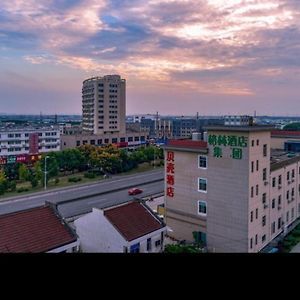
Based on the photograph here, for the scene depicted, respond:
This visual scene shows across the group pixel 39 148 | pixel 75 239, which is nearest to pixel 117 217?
pixel 75 239

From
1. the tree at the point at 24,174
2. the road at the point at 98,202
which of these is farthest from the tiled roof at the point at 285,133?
the tree at the point at 24,174

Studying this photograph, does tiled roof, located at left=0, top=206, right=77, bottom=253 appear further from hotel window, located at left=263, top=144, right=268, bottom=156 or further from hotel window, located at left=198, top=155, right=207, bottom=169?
hotel window, located at left=263, top=144, right=268, bottom=156

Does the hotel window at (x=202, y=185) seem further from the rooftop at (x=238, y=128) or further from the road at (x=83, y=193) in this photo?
the road at (x=83, y=193)

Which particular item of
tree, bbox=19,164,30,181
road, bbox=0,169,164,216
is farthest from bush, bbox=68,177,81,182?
tree, bbox=19,164,30,181

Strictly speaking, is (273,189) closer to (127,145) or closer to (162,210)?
(162,210)

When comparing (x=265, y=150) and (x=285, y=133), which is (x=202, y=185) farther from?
(x=285, y=133)

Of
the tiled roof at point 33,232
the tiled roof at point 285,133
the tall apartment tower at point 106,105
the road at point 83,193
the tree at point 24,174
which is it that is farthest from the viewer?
the tall apartment tower at point 106,105
